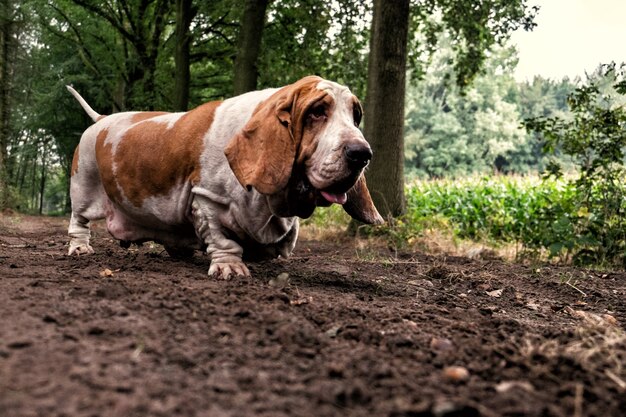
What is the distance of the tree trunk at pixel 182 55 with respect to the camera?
39.8 feet

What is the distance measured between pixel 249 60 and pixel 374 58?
3.33 m

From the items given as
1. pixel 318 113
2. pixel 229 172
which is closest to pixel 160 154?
pixel 229 172

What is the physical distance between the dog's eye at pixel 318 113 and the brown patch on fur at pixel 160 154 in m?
0.89

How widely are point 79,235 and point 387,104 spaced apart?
178 inches

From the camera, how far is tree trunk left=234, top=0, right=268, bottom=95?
10188mm

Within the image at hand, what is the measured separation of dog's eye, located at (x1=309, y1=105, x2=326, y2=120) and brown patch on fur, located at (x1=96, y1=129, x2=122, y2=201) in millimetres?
1906

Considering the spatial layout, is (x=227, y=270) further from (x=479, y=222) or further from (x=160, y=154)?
(x=479, y=222)

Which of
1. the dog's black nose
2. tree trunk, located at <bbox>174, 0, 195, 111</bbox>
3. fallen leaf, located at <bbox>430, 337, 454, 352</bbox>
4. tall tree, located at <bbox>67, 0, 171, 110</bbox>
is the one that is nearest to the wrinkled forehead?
the dog's black nose

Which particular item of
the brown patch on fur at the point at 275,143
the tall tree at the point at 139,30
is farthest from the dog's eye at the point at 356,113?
the tall tree at the point at 139,30

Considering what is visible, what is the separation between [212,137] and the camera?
3680mm

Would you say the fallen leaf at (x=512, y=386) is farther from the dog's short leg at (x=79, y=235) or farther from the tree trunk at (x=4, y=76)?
the tree trunk at (x=4, y=76)

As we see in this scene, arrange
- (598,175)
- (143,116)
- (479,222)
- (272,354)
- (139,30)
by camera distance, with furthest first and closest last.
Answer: (139,30) → (479,222) → (598,175) → (143,116) → (272,354)

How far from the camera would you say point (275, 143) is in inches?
126

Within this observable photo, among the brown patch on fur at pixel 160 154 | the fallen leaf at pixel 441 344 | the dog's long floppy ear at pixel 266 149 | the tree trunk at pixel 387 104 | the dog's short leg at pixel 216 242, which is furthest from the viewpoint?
the tree trunk at pixel 387 104
